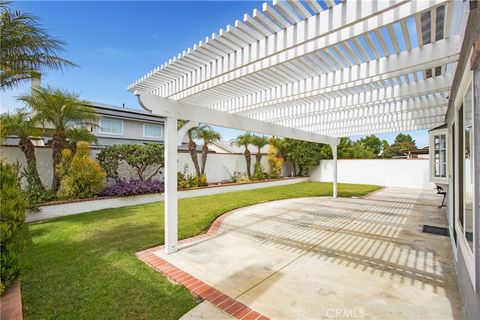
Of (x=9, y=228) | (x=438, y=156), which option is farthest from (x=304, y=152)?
(x=9, y=228)

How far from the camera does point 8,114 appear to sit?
8.62m

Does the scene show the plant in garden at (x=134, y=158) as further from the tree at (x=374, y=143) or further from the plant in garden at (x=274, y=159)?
the tree at (x=374, y=143)

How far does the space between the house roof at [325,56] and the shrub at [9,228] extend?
2.82m

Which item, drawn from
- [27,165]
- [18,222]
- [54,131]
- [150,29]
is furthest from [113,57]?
[18,222]

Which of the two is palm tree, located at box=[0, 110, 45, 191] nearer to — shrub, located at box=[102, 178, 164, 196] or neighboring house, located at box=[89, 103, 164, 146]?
shrub, located at box=[102, 178, 164, 196]

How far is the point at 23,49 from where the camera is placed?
20.6 feet

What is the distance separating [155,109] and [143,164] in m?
7.98

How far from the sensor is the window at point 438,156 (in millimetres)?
7339

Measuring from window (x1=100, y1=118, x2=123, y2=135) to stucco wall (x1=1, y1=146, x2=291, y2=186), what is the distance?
8.63m

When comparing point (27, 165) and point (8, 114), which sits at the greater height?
point (8, 114)

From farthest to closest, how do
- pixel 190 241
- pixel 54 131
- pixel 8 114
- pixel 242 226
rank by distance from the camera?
pixel 54 131 → pixel 8 114 → pixel 242 226 → pixel 190 241

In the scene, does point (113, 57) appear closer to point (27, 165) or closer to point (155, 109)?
point (27, 165)

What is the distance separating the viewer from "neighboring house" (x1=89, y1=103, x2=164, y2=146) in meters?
18.7

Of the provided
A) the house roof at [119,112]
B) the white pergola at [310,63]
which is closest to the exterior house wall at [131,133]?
the house roof at [119,112]
